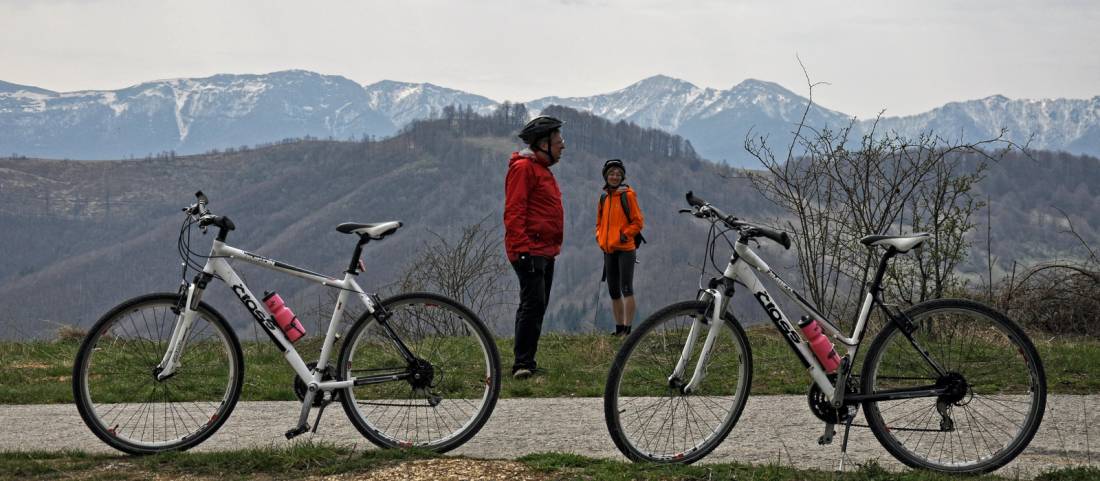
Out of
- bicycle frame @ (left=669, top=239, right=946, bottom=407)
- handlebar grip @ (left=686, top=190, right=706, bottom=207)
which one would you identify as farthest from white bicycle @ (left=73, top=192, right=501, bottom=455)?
handlebar grip @ (left=686, top=190, right=706, bottom=207)

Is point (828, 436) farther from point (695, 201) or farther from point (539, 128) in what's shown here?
point (539, 128)

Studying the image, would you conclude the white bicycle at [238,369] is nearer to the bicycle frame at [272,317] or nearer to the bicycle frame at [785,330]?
the bicycle frame at [272,317]

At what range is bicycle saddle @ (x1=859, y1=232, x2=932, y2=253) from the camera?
5.07m

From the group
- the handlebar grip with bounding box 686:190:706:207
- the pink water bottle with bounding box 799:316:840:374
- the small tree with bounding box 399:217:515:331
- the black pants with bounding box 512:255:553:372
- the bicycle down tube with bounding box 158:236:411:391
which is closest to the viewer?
the pink water bottle with bounding box 799:316:840:374

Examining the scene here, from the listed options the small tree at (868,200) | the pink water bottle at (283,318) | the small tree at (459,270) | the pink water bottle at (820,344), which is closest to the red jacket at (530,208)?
the pink water bottle at (283,318)

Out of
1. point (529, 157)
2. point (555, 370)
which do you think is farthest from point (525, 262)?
point (555, 370)

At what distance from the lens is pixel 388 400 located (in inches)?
225

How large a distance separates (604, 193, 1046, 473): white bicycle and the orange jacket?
593 cm

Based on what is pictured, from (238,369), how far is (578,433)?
6.68ft

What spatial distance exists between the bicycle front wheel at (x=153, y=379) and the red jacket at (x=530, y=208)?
108 inches

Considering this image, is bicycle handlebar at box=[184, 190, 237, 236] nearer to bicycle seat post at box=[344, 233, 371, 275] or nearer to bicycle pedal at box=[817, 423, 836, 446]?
bicycle seat post at box=[344, 233, 371, 275]

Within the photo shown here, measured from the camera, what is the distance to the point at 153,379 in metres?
5.78

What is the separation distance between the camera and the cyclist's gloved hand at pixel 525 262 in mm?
8055

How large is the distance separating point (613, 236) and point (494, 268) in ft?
17.5
